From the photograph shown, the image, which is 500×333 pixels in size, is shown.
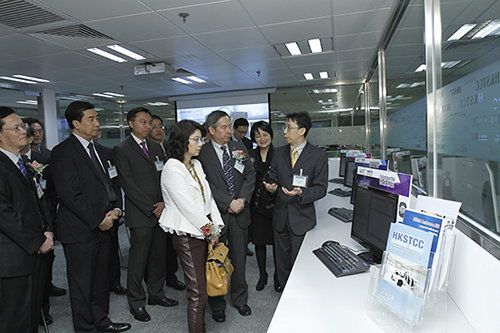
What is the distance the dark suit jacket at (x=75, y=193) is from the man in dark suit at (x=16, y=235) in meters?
0.18

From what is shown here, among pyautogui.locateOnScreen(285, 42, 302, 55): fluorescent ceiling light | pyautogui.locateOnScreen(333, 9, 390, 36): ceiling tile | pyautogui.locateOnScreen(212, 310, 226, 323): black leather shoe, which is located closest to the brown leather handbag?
pyautogui.locateOnScreen(212, 310, 226, 323): black leather shoe

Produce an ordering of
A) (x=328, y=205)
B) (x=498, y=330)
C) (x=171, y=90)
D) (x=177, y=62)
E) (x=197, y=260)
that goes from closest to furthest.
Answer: (x=498, y=330)
(x=197, y=260)
(x=328, y=205)
(x=177, y=62)
(x=171, y=90)

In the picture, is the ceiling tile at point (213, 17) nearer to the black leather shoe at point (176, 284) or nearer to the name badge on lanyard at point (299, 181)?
the name badge on lanyard at point (299, 181)

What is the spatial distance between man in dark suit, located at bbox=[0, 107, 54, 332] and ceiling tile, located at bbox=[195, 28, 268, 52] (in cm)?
246

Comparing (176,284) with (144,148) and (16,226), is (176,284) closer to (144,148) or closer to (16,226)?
(144,148)

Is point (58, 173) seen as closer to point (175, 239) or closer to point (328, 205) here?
point (175, 239)

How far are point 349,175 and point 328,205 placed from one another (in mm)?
906

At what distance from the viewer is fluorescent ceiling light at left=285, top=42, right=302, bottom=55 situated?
14.5 feet

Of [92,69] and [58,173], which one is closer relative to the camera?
[58,173]

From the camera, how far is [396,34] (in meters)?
3.81

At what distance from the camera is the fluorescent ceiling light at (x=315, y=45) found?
14.1 ft

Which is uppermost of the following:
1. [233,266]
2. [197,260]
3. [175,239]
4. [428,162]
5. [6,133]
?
[6,133]

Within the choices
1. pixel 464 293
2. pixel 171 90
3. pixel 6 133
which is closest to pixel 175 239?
pixel 6 133

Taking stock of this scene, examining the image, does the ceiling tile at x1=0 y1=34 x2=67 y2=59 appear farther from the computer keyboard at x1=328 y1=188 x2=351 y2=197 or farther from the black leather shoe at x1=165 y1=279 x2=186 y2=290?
the computer keyboard at x1=328 y1=188 x2=351 y2=197
